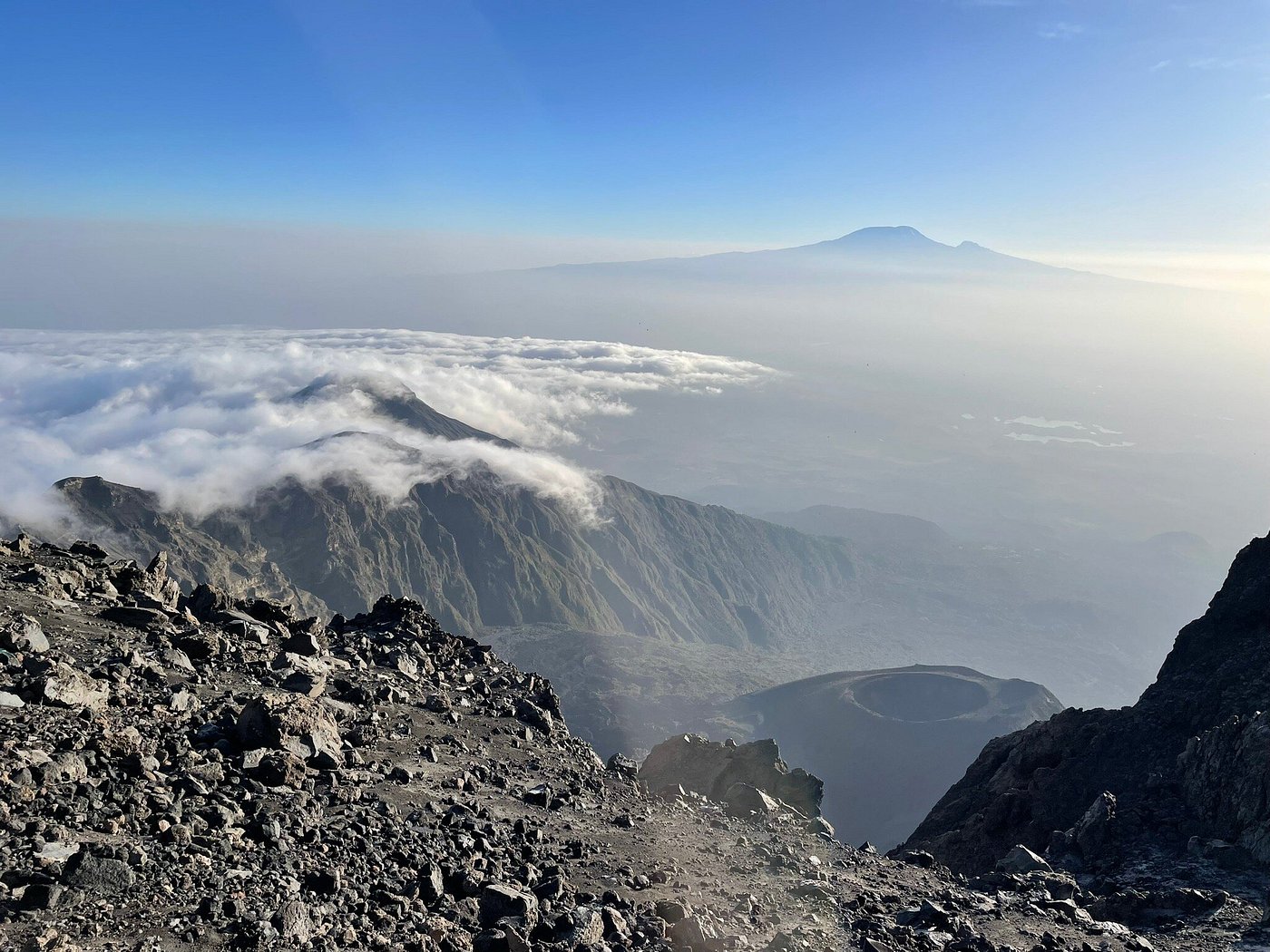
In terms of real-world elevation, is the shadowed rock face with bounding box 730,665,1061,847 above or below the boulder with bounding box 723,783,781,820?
below

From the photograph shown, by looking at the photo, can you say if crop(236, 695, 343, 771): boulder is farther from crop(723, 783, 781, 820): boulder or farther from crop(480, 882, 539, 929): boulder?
crop(723, 783, 781, 820): boulder

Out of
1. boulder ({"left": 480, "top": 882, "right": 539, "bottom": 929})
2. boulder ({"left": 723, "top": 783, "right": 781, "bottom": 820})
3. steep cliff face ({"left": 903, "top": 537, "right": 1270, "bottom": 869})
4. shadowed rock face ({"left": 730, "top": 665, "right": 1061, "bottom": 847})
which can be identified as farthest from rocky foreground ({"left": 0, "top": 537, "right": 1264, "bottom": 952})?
shadowed rock face ({"left": 730, "top": 665, "right": 1061, "bottom": 847})

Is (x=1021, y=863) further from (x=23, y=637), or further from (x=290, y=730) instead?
(x=23, y=637)

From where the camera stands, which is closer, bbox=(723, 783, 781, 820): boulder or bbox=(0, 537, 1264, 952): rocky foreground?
bbox=(0, 537, 1264, 952): rocky foreground

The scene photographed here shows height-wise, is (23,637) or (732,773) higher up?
(23,637)

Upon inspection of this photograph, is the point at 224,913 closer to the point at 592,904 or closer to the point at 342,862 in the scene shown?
the point at 342,862

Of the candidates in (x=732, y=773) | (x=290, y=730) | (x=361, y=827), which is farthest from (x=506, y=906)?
(x=732, y=773)
